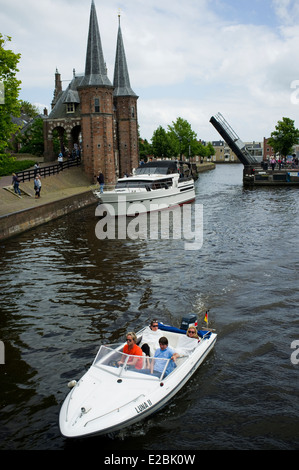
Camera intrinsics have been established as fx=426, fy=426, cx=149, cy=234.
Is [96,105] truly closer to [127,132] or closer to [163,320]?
[127,132]

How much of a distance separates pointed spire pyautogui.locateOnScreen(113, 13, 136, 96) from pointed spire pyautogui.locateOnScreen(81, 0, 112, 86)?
11089mm

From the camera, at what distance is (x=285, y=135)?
265ft

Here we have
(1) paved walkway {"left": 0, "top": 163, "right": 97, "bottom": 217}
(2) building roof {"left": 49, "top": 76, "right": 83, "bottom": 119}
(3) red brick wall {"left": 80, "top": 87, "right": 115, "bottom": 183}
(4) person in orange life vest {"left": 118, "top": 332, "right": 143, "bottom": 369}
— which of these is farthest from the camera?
(2) building roof {"left": 49, "top": 76, "right": 83, "bottom": 119}

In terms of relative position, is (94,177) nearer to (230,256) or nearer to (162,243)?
(162,243)

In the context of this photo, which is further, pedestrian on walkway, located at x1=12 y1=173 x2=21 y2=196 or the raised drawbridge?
the raised drawbridge

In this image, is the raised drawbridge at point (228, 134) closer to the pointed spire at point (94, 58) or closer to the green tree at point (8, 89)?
the pointed spire at point (94, 58)

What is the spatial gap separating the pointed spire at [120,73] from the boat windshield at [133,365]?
54.5 meters

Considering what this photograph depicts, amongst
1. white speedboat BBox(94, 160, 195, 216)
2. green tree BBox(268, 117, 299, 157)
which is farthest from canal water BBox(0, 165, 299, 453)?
green tree BBox(268, 117, 299, 157)

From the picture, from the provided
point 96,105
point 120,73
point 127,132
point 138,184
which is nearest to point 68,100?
point 120,73

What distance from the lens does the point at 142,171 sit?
127 ft

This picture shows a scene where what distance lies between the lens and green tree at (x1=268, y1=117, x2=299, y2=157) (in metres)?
80.9

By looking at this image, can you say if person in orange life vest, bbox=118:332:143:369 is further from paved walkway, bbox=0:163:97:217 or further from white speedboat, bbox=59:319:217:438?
paved walkway, bbox=0:163:97:217

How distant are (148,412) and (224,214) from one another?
27016 mm

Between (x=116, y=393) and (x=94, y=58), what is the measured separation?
46.0m
